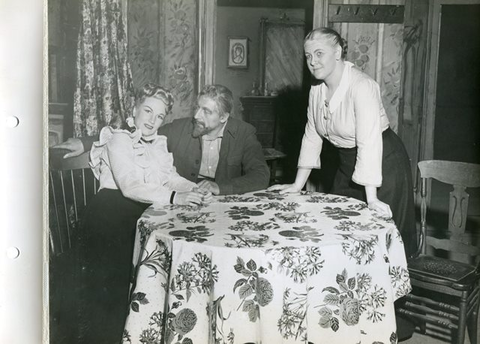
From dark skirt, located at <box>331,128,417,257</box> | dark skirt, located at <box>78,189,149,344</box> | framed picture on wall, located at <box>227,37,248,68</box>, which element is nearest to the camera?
dark skirt, located at <box>78,189,149,344</box>

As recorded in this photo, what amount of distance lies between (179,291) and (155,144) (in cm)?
51

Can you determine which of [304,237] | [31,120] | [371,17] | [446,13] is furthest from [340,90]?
[31,120]

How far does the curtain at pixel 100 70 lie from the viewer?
1.62m

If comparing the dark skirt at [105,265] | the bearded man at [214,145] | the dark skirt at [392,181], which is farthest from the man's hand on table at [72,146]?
the dark skirt at [392,181]

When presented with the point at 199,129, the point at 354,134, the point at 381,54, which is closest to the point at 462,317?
the point at 354,134

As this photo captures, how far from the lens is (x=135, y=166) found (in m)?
1.76

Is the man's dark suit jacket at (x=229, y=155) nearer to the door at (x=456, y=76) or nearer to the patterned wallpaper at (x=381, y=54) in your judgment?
the patterned wallpaper at (x=381, y=54)

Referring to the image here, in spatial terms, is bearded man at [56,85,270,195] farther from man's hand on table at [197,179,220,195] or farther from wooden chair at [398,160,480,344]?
wooden chair at [398,160,480,344]

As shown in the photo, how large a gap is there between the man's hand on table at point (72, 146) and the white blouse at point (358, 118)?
2.59ft

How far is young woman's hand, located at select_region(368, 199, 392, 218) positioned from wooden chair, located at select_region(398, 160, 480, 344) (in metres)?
0.27

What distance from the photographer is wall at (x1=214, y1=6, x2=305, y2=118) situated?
1811mm

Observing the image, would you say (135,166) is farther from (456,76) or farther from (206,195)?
(456,76)

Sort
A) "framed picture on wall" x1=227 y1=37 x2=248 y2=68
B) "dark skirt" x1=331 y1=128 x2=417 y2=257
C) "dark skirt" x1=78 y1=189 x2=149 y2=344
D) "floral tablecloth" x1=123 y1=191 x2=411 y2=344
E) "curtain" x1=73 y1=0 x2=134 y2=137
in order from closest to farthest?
"floral tablecloth" x1=123 y1=191 x2=411 y2=344 → "curtain" x1=73 y1=0 x2=134 y2=137 → "dark skirt" x1=78 y1=189 x2=149 y2=344 → "dark skirt" x1=331 y1=128 x2=417 y2=257 → "framed picture on wall" x1=227 y1=37 x2=248 y2=68

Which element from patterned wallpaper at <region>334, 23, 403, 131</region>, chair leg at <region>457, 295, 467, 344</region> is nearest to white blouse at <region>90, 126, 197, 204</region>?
patterned wallpaper at <region>334, 23, 403, 131</region>
